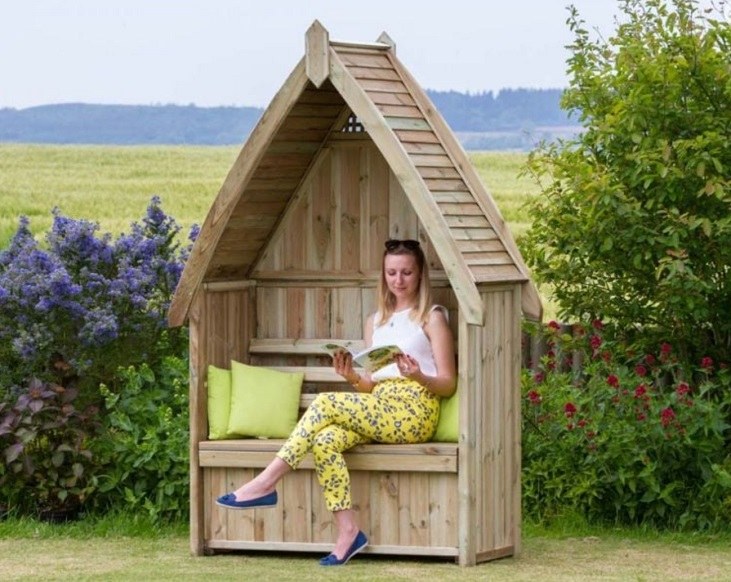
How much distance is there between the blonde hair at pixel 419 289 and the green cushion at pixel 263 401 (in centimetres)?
63

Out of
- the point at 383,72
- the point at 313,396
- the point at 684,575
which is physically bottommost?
the point at 684,575

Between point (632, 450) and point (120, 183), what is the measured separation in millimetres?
23480

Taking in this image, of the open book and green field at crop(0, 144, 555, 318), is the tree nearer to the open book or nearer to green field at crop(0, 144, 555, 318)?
the open book

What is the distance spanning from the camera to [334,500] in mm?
7730

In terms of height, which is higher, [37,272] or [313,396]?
[37,272]

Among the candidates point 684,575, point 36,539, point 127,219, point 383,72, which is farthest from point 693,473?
point 127,219

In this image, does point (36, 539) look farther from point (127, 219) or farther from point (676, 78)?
point (127, 219)

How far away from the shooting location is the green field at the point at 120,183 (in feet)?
79.2

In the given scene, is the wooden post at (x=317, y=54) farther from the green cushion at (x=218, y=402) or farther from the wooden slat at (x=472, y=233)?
the green cushion at (x=218, y=402)

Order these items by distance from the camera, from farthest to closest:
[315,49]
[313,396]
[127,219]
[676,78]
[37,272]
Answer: [127,219], [37,272], [676,78], [313,396], [315,49]

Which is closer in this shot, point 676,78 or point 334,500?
point 334,500

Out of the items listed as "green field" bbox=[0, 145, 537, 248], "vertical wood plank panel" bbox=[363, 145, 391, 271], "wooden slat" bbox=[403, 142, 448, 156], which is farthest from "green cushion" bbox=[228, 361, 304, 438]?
"green field" bbox=[0, 145, 537, 248]

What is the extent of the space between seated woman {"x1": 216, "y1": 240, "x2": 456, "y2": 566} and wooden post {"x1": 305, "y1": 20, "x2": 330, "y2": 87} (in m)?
0.97

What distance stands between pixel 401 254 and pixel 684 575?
204 centimetres
